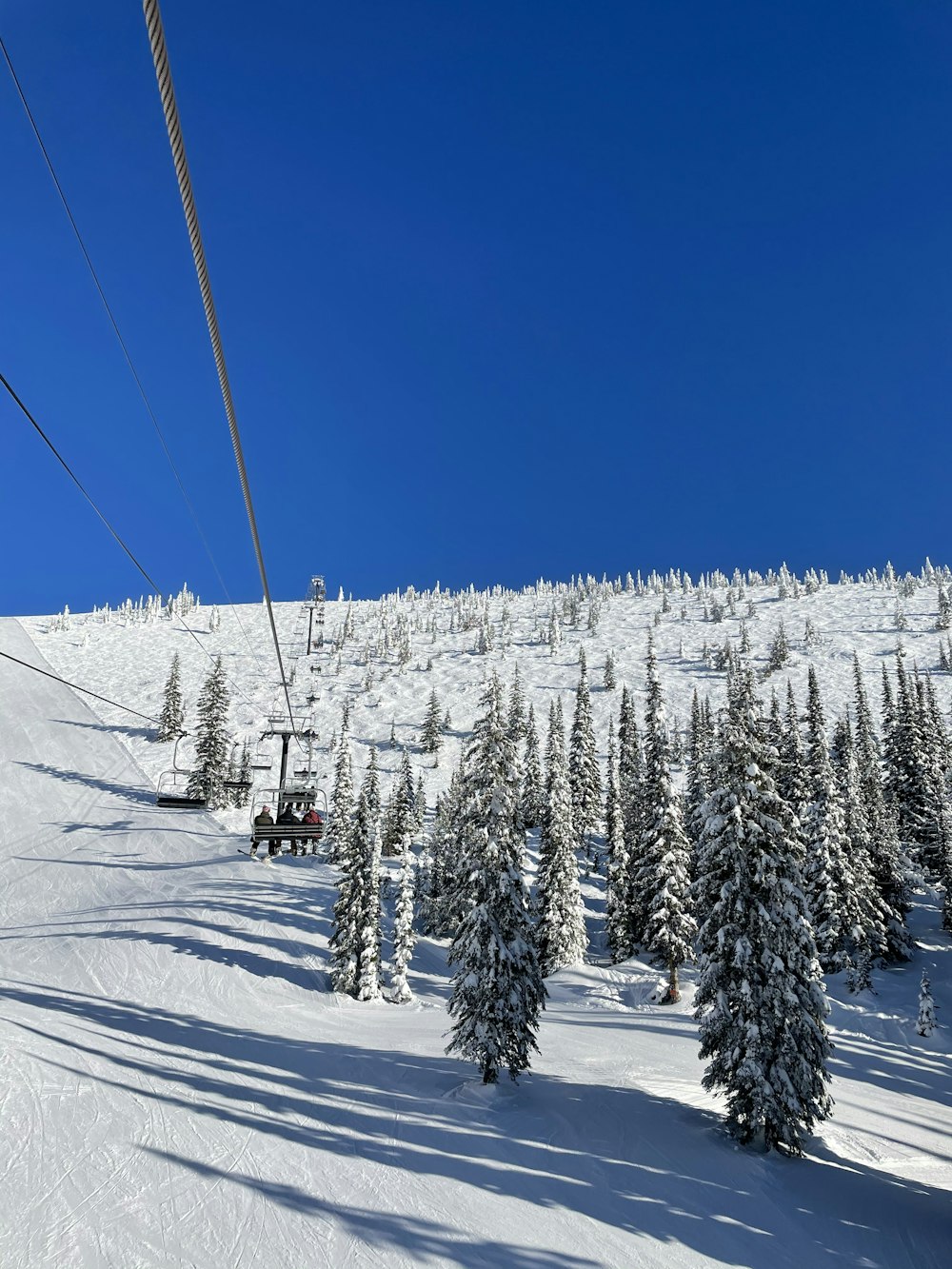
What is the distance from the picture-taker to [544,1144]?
19.0 meters

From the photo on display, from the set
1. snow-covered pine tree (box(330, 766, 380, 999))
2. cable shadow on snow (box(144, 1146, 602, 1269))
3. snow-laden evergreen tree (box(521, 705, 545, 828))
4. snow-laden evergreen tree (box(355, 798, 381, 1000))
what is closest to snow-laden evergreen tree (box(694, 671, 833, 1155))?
cable shadow on snow (box(144, 1146, 602, 1269))

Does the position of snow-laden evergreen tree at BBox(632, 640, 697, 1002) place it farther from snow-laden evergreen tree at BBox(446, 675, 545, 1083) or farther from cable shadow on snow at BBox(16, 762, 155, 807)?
cable shadow on snow at BBox(16, 762, 155, 807)

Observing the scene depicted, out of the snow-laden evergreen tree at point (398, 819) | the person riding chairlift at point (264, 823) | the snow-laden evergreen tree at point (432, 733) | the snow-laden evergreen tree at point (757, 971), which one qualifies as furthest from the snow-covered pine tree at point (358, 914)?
the snow-laden evergreen tree at point (432, 733)

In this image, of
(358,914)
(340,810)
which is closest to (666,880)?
(358,914)

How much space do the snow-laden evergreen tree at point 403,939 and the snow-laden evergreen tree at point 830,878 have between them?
24041 millimetres

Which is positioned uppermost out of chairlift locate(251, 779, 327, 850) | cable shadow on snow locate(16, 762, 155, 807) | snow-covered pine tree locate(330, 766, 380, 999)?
cable shadow on snow locate(16, 762, 155, 807)

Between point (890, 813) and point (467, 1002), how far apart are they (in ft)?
149

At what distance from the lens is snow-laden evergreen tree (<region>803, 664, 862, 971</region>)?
1608 inches

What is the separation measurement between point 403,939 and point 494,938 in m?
22.0

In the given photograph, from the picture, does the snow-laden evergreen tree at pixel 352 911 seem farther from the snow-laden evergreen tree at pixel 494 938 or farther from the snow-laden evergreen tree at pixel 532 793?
the snow-laden evergreen tree at pixel 532 793

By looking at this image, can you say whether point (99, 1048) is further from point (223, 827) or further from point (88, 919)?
point (223, 827)

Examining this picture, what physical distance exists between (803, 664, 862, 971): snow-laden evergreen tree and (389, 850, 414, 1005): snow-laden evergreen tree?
24.0 meters

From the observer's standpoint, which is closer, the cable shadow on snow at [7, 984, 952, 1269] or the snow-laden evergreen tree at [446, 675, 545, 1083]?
the cable shadow on snow at [7, 984, 952, 1269]

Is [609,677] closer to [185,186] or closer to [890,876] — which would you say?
[890,876]
